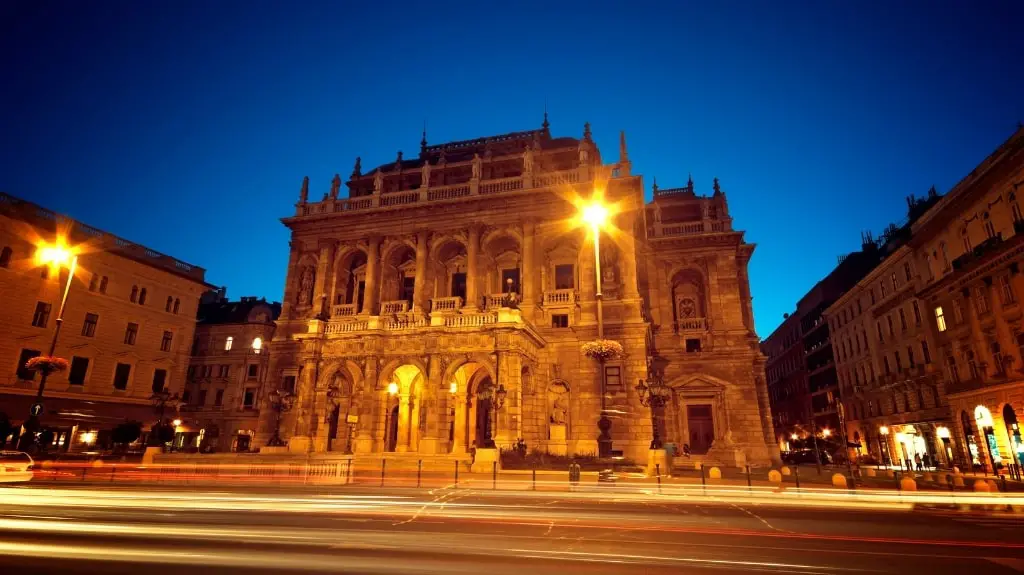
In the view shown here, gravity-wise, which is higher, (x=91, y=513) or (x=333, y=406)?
(x=333, y=406)

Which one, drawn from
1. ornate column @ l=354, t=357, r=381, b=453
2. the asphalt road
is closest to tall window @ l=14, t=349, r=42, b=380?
ornate column @ l=354, t=357, r=381, b=453

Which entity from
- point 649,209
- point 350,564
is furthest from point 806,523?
point 649,209

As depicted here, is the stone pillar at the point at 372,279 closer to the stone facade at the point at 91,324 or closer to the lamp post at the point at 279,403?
the lamp post at the point at 279,403

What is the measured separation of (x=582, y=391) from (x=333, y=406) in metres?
15.4

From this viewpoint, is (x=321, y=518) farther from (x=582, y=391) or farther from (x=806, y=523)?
(x=582, y=391)

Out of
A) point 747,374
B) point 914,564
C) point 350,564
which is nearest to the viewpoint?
point 350,564

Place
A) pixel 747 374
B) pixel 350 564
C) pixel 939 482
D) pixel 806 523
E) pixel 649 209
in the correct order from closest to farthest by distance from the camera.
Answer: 1. pixel 350 564
2. pixel 806 523
3. pixel 939 482
4. pixel 747 374
5. pixel 649 209

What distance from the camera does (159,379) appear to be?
4316 centimetres

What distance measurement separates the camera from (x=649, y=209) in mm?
44562

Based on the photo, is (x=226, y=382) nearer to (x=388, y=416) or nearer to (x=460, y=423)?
(x=388, y=416)

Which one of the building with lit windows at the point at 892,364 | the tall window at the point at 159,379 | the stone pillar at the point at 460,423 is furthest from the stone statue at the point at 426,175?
the building with lit windows at the point at 892,364

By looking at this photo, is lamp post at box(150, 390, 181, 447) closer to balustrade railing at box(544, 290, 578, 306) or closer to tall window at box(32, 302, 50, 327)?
tall window at box(32, 302, 50, 327)

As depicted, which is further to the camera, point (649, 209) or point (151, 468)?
point (649, 209)

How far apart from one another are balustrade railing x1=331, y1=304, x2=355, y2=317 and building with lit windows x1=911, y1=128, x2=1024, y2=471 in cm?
3920
